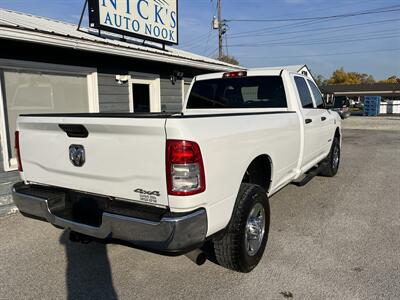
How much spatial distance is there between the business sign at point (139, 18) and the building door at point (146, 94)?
3.44ft

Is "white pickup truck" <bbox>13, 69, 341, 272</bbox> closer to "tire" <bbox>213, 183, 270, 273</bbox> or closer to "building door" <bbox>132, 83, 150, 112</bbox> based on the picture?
"tire" <bbox>213, 183, 270, 273</bbox>

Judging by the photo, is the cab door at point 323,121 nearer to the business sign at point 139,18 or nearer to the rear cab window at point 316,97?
the rear cab window at point 316,97

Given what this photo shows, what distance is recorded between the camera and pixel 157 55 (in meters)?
7.29

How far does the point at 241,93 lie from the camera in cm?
474

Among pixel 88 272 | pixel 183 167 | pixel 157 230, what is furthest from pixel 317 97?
pixel 88 272

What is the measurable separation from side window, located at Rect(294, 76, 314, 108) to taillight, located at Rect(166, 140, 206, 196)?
2.96m

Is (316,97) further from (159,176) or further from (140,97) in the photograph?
(140,97)

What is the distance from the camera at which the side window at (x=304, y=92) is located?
481 cm

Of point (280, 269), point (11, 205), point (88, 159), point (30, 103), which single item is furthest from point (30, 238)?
point (280, 269)

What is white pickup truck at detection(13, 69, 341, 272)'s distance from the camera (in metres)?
2.30

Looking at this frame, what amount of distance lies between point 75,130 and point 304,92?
354cm

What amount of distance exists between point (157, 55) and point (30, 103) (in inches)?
112

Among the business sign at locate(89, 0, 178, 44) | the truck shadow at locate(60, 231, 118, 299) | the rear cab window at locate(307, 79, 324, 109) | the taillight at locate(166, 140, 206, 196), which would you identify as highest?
the business sign at locate(89, 0, 178, 44)

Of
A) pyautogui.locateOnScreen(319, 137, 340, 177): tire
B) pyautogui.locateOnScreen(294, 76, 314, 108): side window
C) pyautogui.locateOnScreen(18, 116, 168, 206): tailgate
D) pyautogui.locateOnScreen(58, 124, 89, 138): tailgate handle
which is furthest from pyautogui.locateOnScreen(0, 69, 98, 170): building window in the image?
pyautogui.locateOnScreen(319, 137, 340, 177): tire
